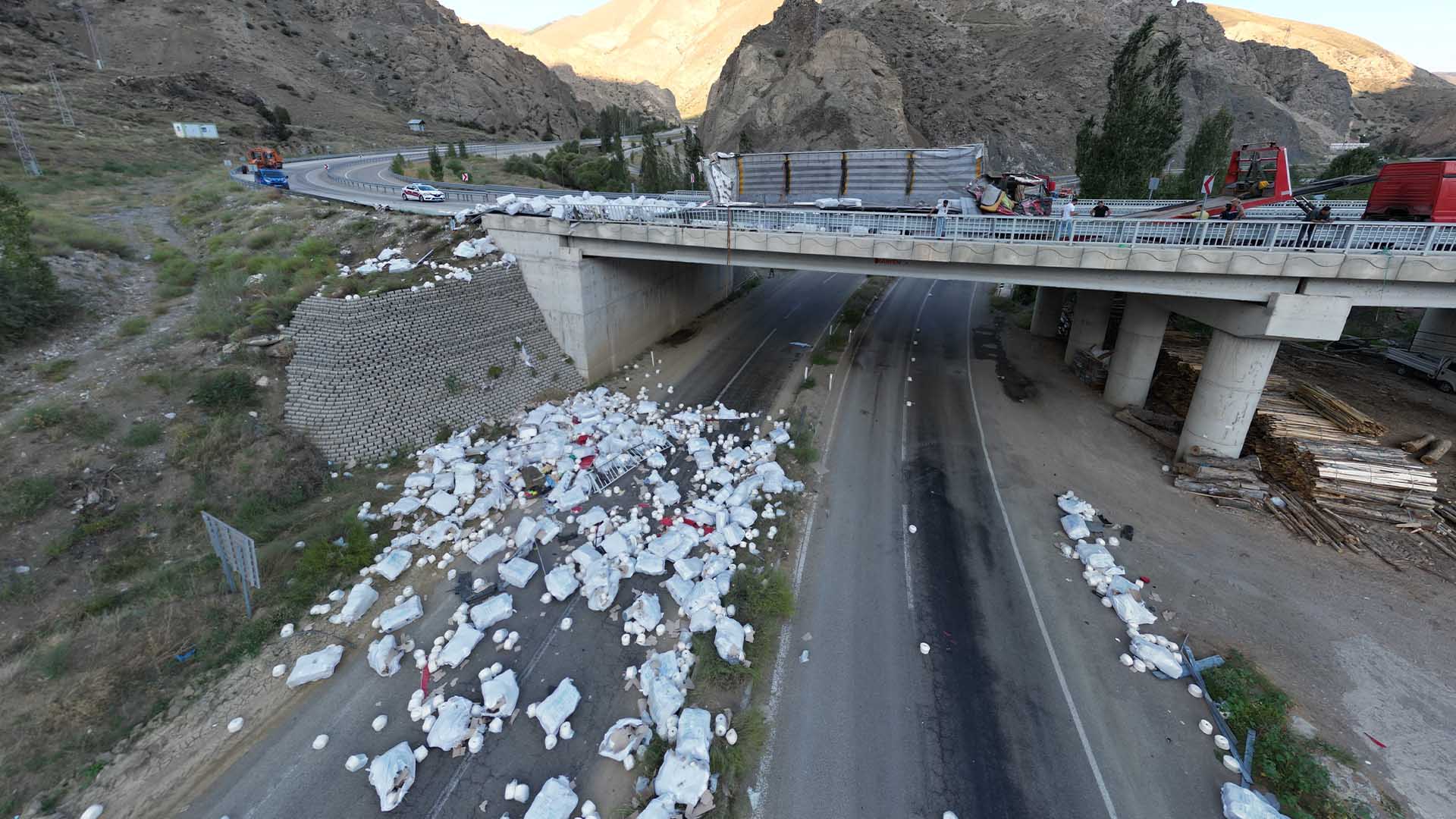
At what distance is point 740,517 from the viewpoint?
1400cm

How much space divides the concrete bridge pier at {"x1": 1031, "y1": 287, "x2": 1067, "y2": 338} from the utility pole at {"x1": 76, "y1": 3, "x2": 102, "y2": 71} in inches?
3964

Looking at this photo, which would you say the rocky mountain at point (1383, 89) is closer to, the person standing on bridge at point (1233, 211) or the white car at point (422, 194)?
the person standing on bridge at point (1233, 211)

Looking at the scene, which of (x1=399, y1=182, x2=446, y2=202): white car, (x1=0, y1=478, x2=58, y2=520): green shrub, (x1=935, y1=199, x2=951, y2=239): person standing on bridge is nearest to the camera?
(x1=0, y1=478, x2=58, y2=520): green shrub

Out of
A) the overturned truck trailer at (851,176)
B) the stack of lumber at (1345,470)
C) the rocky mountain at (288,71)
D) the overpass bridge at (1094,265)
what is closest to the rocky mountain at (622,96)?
the rocky mountain at (288,71)

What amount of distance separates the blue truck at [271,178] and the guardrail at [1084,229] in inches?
1077

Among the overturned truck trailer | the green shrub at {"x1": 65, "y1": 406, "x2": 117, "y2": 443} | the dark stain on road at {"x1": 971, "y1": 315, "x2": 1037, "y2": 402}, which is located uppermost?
the overturned truck trailer

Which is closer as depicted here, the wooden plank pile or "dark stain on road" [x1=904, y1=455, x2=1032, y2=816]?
"dark stain on road" [x1=904, y1=455, x2=1032, y2=816]

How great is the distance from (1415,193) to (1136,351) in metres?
7.54

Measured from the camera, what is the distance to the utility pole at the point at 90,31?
6384 cm

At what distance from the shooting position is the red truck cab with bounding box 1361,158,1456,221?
533 inches

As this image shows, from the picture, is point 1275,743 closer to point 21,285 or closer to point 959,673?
point 959,673

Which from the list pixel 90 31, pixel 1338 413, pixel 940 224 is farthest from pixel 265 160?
pixel 90 31

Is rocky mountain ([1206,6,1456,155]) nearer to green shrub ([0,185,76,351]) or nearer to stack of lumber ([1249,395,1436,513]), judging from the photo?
stack of lumber ([1249,395,1436,513])

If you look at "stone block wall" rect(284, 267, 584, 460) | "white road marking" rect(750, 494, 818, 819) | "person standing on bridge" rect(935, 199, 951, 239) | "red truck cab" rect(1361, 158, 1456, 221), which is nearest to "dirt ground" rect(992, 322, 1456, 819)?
"white road marking" rect(750, 494, 818, 819)
